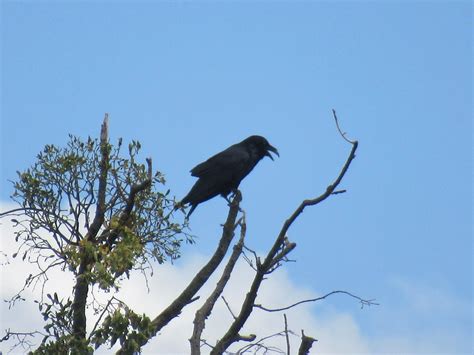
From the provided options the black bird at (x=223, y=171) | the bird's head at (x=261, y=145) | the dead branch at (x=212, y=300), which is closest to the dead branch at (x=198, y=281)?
the dead branch at (x=212, y=300)

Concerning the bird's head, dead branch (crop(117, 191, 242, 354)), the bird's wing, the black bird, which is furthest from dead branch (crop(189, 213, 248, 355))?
the bird's head

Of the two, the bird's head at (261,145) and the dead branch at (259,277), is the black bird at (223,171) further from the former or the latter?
the dead branch at (259,277)

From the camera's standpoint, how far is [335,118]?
7.28 meters

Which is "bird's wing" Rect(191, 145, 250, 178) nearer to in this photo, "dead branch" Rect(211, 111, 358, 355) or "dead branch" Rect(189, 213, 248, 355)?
"dead branch" Rect(189, 213, 248, 355)

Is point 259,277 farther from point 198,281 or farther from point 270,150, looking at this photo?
point 270,150

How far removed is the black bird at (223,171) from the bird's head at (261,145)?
0.03 meters

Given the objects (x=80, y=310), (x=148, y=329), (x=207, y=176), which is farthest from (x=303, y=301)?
(x=207, y=176)

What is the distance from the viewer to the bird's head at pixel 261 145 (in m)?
12.9

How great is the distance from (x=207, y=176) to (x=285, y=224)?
3.81m

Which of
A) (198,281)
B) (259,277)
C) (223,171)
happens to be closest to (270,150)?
(223,171)

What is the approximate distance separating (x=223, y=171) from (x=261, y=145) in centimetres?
132

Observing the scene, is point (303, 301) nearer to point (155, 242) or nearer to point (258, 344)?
point (258, 344)

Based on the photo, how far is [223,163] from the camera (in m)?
11.9

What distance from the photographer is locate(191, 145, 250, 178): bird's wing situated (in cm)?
1170
